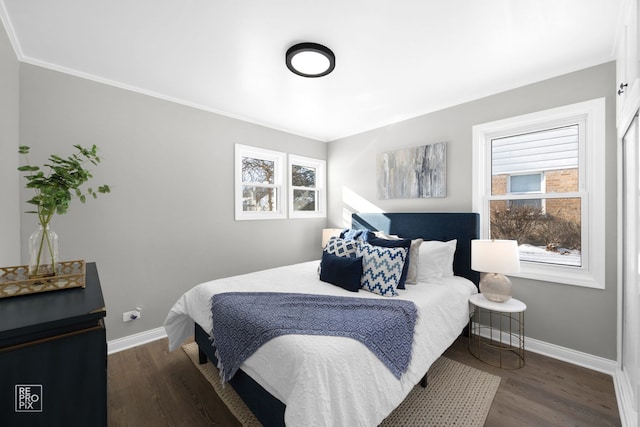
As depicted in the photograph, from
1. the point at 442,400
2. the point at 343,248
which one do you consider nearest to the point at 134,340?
the point at 343,248

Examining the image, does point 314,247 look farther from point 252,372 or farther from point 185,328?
point 252,372

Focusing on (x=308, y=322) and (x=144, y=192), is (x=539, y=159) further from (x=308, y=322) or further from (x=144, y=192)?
(x=144, y=192)

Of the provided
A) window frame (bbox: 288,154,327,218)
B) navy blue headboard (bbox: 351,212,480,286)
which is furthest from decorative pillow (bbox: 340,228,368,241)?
window frame (bbox: 288,154,327,218)

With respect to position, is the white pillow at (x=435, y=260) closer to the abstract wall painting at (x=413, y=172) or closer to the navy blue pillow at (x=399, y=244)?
the navy blue pillow at (x=399, y=244)

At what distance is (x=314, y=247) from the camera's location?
4.34 meters

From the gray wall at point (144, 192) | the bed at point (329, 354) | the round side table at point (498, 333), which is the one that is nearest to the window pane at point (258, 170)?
the gray wall at point (144, 192)

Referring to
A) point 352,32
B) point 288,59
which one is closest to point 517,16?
point 352,32

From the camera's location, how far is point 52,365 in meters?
0.81

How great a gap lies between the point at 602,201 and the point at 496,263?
969 millimetres

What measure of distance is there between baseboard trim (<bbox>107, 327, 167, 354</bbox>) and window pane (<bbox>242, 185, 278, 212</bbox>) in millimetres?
1658

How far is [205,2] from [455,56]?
1.87 metres

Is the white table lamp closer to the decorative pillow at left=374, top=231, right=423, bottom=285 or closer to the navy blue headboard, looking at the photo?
the navy blue headboard

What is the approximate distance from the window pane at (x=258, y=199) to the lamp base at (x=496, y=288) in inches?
107

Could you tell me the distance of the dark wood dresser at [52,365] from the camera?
75 cm
